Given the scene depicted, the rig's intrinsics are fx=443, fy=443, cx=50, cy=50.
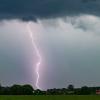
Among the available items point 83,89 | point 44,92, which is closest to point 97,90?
point 83,89

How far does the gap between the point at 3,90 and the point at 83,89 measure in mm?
28771

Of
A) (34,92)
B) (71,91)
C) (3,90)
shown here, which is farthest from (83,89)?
(3,90)

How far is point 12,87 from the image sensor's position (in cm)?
16250

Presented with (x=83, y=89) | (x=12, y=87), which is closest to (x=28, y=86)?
(x=12, y=87)

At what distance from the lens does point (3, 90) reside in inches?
6196

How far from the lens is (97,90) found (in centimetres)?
16912

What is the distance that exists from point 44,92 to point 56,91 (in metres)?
5.64

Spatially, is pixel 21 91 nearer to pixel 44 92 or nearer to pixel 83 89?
pixel 44 92

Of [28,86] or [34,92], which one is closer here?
[34,92]

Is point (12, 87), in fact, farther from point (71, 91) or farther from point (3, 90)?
point (71, 91)

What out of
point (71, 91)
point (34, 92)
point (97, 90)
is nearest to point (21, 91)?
point (34, 92)

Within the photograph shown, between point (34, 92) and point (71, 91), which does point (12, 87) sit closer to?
point (34, 92)

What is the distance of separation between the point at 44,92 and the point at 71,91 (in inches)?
456

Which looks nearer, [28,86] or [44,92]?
[44,92]
